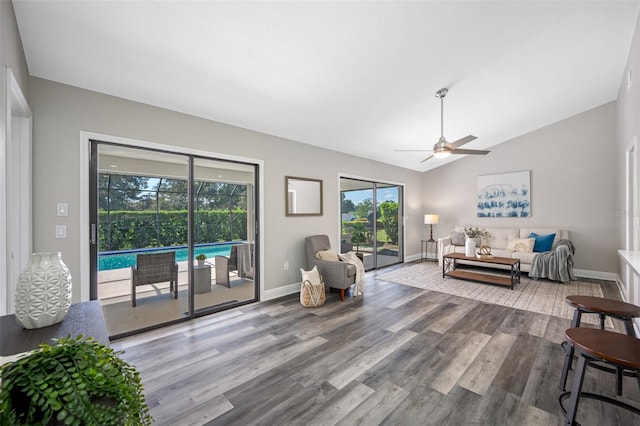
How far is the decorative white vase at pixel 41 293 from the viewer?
4.03 ft

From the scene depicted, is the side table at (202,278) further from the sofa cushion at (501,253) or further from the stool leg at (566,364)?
the sofa cushion at (501,253)

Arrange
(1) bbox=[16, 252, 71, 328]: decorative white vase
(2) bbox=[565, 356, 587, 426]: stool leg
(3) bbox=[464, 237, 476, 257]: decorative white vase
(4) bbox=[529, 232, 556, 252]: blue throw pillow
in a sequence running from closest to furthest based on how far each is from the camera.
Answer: (1) bbox=[16, 252, 71, 328]: decorative white vase
(2) bbox=[565, 356, 587, 426]: stool leg
(3) bbox=[464, 237, 476, 257]: decorative white vase
(4) bbox=[529, 232, 556, 252]: blue throw pillow

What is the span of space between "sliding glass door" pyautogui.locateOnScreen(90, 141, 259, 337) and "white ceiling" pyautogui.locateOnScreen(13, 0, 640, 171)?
0.73m

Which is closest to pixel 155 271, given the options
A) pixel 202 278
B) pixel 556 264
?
pixel 202 278

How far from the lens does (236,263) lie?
3.97 meters

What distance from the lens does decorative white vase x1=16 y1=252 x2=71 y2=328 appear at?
1228 mm

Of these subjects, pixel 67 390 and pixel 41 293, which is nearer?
pixel 67 390

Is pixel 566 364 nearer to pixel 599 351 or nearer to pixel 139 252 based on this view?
pixel 599 351

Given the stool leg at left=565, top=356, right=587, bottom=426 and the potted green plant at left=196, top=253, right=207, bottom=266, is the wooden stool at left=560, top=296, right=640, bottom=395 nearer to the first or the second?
the stool leg at left=565, top=356, right=587, bottom=426

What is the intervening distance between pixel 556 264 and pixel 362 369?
471 cm

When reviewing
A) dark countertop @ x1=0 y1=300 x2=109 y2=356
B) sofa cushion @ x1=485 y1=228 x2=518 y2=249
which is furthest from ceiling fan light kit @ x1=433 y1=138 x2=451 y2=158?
dark countertop @ x1=0 y1=300 x2=109 y2=356

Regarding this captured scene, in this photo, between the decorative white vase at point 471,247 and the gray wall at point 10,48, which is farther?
the decorative white vase at point 471,247

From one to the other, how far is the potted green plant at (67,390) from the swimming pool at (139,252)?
276 centimetres

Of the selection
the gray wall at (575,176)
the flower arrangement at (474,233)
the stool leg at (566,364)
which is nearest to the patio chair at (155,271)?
the stool leg at (566,364)
